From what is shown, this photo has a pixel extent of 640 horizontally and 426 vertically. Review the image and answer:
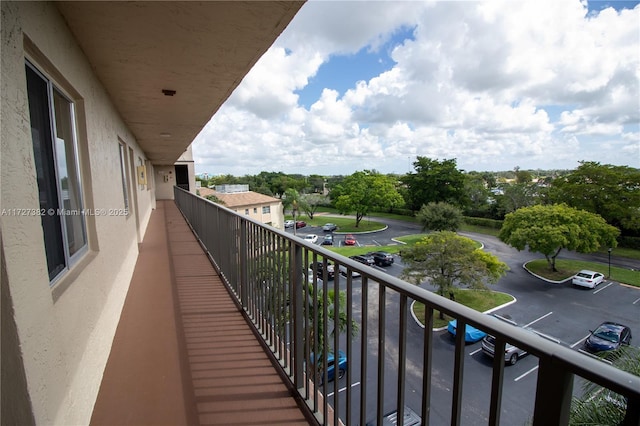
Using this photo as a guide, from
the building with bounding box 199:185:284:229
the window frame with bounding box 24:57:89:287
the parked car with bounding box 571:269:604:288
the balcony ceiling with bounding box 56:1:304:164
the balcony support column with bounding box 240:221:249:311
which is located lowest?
the parked car with bounding box 571:269:604:288

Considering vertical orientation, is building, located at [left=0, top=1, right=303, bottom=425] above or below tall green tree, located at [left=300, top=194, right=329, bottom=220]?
above

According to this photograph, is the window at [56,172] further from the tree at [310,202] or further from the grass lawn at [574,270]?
the tree at [310,202]

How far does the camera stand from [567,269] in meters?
20.8

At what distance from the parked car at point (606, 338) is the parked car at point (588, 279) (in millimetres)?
6808

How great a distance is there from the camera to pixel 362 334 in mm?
1258

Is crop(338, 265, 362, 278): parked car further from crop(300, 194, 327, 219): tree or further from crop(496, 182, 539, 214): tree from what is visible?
crop(300, 194, 327, 219): tree

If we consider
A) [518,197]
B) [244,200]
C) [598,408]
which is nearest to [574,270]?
[518,197]

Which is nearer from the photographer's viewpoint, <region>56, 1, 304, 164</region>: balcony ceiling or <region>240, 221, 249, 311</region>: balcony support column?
<region>56, 1, 304, 164</region>: balcony ceiling

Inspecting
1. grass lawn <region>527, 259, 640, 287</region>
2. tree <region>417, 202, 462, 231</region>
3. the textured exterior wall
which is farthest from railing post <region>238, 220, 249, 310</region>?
tree <region>417, 202, 462, 231</region>

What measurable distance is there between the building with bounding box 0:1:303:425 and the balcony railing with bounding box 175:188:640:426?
1.06 metres

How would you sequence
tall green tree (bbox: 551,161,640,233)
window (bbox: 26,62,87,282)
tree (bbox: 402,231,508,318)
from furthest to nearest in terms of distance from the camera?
tall green tree (bbox: 551,161,640,233), tree (bbox: 402,231,508,318), window (bbox: 26,62,87,282)

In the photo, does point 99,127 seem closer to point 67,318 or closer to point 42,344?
point 67,318

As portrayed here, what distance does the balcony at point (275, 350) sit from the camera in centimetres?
72

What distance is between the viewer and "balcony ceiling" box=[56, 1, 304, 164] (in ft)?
5.87
